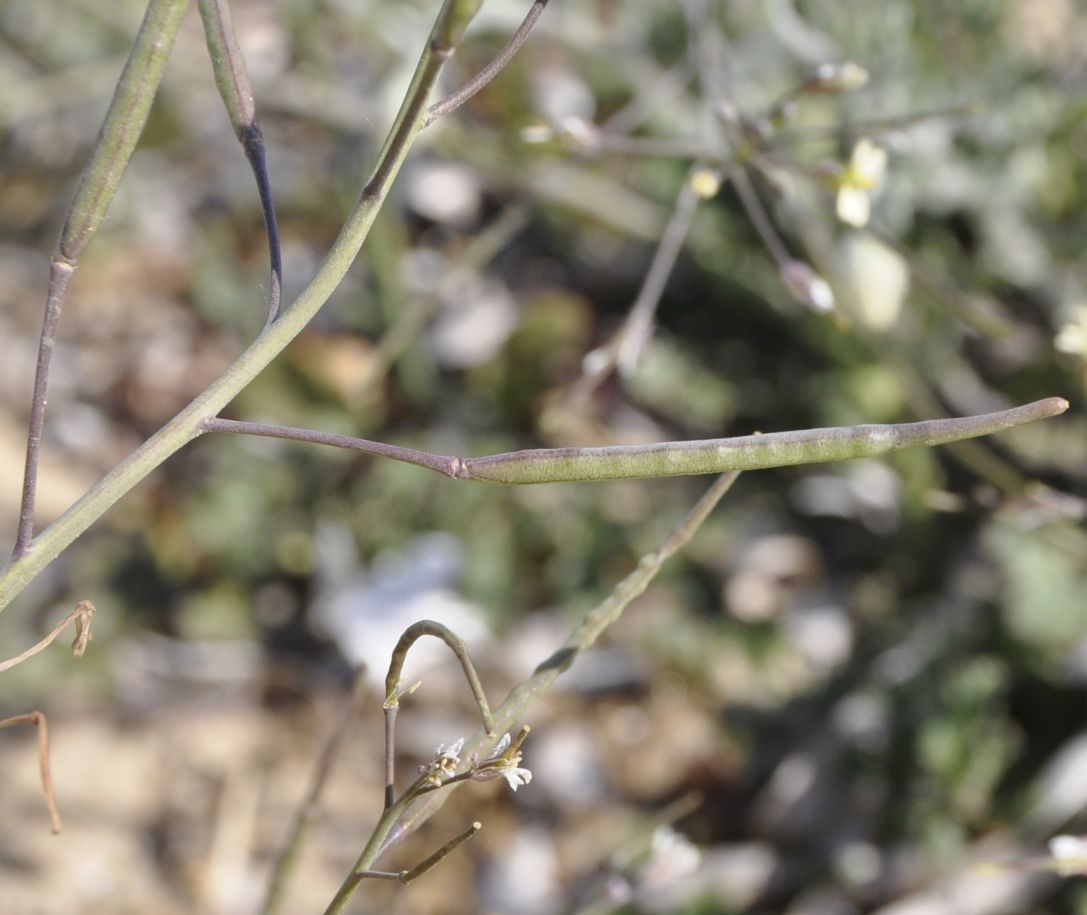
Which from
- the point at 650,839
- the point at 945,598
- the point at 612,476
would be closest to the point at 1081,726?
the point at 945,598

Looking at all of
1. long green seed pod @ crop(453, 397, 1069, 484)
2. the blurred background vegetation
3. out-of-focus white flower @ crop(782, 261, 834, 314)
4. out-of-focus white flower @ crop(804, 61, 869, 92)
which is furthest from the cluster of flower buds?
the blurred background vegetation

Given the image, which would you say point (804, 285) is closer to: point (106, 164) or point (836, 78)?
point (836, 78)

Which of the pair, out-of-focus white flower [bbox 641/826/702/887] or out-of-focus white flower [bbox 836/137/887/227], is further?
out-of-focus white flower [bbox 836/137/887/227]

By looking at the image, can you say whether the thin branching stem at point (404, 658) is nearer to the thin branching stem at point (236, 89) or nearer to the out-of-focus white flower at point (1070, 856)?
the thin branching stem at point (236, 89)

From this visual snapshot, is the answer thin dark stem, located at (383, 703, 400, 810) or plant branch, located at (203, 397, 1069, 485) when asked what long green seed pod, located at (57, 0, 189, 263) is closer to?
plant branch, located at (203, 397, 1069, 485)

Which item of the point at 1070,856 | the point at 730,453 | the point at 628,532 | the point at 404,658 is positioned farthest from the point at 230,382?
the point at 628,532

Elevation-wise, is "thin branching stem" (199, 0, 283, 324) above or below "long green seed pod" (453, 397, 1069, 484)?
above

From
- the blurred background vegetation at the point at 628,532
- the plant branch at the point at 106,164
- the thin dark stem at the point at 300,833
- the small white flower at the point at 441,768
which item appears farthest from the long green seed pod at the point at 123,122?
the blurred background vegetation at the point at 628,532
